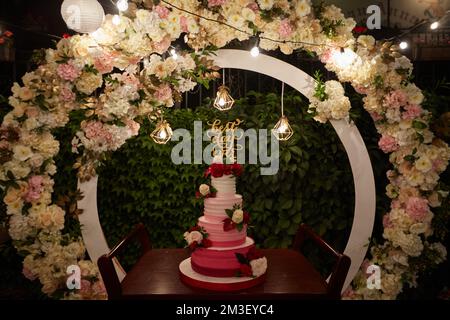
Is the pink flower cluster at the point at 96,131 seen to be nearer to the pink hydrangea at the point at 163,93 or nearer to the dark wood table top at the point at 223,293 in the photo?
the pink hydrangea at the point at 163,93

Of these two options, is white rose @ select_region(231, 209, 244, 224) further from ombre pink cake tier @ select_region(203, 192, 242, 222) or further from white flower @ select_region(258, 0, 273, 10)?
white flower @ select_region(258, 0, 273, 10)

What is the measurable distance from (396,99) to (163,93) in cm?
190

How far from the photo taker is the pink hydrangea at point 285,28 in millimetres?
3189

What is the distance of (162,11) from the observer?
3.15m

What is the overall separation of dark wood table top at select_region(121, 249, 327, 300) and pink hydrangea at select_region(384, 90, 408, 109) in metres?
1.46

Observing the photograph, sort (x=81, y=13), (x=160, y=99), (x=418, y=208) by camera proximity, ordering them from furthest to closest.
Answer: (x=160, y=99) < (x=418, y=208) < (x=81, y=13)

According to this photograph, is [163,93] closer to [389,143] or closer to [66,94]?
[66,94]

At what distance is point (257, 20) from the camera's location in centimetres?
320

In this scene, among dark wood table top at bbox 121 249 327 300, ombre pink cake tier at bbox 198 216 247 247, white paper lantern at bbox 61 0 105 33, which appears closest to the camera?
dark wood table top at bbox 121 249 327 300

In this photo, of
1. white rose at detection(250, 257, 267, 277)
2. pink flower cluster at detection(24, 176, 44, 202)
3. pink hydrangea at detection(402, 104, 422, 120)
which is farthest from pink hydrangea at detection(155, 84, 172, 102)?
pink hydrangea at detection(402, 104, 422, 120)

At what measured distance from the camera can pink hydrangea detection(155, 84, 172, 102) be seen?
3.23 metres

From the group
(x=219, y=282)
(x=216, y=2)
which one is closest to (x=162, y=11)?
(x=216, y=2)

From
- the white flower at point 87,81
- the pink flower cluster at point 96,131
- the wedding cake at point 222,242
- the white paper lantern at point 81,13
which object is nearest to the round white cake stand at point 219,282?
the wedding cake at point 222,242
